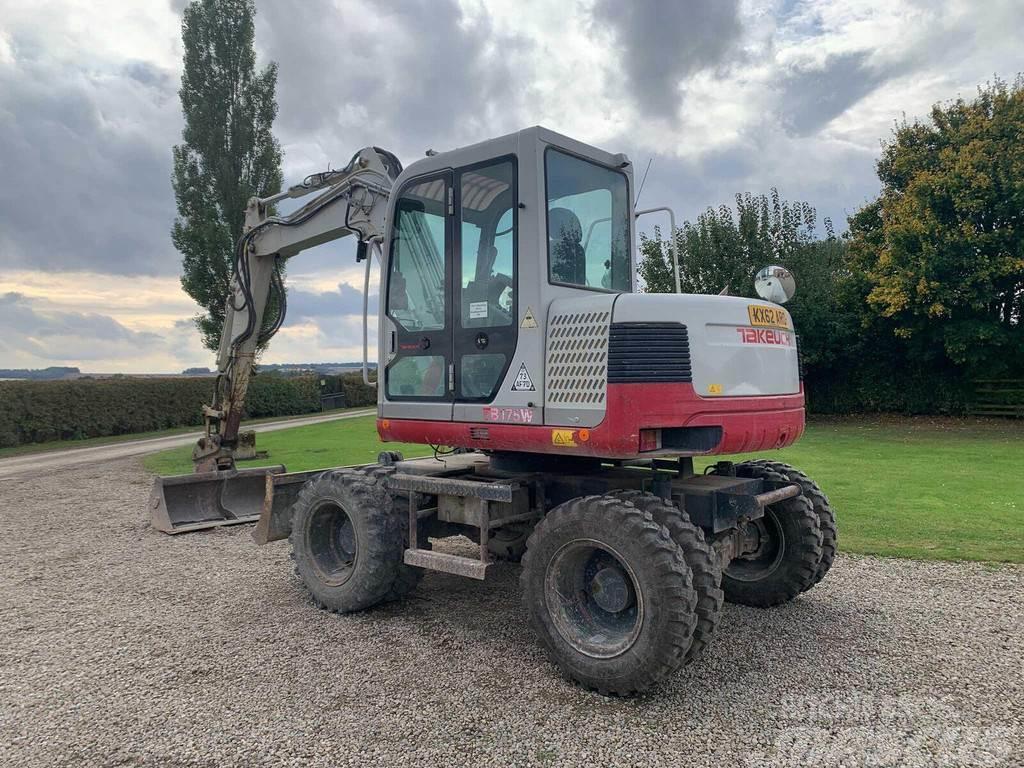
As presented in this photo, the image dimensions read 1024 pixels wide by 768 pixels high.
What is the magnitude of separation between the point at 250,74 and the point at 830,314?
22.4 meters

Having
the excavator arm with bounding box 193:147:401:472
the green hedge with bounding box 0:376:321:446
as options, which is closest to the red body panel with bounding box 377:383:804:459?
the excavator arm with bounding box 193:147:401:472

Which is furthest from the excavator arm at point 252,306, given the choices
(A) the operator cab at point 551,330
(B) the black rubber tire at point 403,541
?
(B) the black rubber tire at point 403,541

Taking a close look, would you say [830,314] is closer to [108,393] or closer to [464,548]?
[464,548]

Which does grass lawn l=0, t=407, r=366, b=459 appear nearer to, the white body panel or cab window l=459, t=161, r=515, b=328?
cab window l=459, t=161, r=515, b=328

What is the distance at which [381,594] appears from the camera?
535 cm

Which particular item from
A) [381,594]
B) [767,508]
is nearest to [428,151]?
[381,594]

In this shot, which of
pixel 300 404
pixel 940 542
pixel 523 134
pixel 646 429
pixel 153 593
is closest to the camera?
pixel 646 429

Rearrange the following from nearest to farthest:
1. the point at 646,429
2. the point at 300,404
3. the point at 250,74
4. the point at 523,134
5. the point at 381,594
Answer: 1. the point at 646,429
2. the point at 523,134
3. the point at 381,594
4. the point at 250,74
5. the point at 300,404

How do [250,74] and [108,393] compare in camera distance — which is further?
[250,74]

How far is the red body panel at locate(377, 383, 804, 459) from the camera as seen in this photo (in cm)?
419

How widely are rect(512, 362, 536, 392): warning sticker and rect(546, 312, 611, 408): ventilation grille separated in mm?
135

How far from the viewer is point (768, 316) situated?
15.7 ft

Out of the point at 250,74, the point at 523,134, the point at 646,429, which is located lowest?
the point at 646,429

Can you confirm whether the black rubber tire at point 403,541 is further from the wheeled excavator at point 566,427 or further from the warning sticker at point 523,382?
the warning sticker at point 523,382
